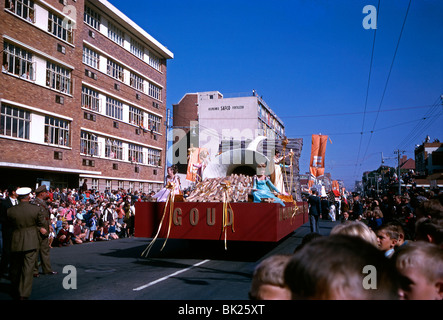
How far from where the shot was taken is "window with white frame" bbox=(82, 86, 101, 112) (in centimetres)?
2758

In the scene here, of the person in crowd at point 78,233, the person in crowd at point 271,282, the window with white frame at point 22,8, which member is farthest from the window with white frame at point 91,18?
the person in crowd at point 271,282

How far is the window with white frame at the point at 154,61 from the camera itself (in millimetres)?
37700

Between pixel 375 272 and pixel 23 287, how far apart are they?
19.5 ft

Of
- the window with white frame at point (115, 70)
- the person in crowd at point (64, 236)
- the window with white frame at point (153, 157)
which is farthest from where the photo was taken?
the window with white frame at point (153, 157)

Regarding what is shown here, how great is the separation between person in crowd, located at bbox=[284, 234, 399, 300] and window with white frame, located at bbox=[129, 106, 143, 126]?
112ft

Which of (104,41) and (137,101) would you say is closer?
(104,41)

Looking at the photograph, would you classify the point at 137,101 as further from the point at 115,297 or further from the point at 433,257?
the point at 433,257

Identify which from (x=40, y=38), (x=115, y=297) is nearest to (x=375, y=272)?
(x=115, y=297)

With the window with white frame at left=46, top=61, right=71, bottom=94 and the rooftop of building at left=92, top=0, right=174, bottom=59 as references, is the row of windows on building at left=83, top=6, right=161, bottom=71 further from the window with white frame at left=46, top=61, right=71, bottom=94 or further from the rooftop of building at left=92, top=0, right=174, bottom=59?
the window with white frame at left=46, top=61, right=71, bottom=94

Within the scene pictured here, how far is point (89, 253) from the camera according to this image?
11094 millimetres

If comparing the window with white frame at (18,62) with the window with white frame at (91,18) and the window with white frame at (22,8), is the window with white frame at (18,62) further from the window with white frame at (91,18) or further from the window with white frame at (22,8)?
the window with white frame at (91,18)

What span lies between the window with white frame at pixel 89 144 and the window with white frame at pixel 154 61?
1261 cm

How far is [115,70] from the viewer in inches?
1253

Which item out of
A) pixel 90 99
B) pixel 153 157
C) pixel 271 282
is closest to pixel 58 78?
pixel 90 99
